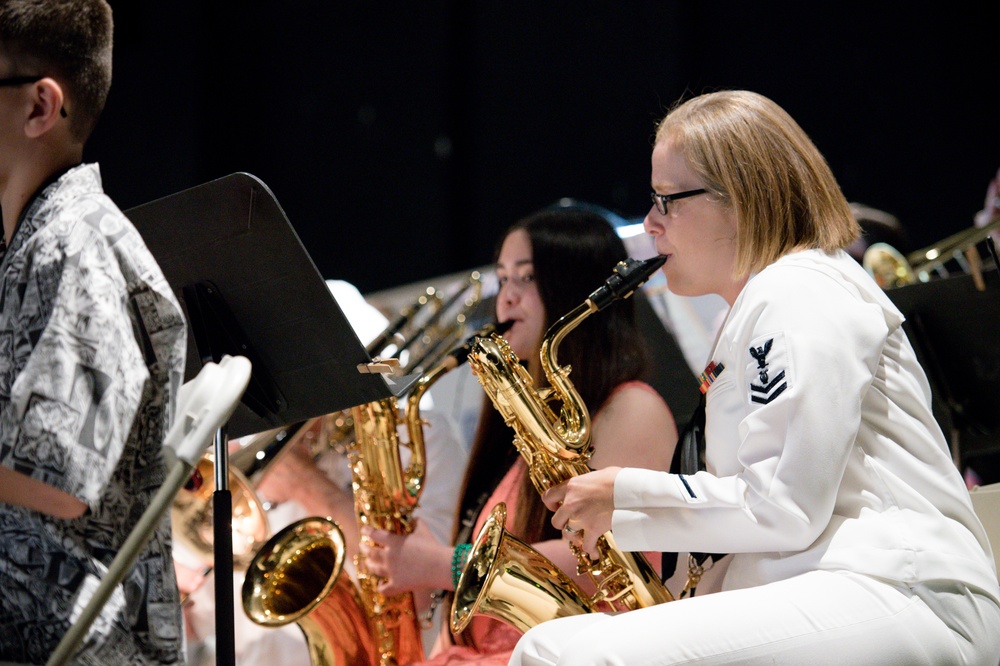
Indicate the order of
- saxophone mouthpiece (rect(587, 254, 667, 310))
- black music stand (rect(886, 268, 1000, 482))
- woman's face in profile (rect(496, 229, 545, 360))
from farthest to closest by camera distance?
woman's face in profile (rect(496, 229, 545, 360)) < black music stand (rect(886, 268, 1000, 482)) < saxophone mouthpiece (rect(587, 254, 667, 310))

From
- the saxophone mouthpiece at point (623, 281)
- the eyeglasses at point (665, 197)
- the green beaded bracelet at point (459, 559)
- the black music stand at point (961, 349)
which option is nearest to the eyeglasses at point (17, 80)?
the eyeglasses at point (665, 197)

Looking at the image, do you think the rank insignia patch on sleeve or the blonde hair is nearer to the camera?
the rank insignia patch on sleeve

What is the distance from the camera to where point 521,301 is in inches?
123

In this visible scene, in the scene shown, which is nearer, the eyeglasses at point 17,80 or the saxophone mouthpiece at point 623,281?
the eyeglasses at point 17,80

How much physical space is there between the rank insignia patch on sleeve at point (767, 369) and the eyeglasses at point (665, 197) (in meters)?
0.45

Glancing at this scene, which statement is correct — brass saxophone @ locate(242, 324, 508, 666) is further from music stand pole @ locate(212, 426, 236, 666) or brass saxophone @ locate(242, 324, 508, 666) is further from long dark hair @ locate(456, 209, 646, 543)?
music stand pole @ locate(212, 426, 236, 666)

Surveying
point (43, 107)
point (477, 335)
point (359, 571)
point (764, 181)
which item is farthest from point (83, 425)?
point (359, 571)

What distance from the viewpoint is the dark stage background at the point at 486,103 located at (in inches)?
206

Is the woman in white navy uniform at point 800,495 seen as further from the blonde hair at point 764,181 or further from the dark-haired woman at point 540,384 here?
the dark-haired woman at point 540,384

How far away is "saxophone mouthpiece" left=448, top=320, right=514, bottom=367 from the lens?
115 inches

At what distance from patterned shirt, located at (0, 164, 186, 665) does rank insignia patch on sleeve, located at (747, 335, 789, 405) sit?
3.35 feet

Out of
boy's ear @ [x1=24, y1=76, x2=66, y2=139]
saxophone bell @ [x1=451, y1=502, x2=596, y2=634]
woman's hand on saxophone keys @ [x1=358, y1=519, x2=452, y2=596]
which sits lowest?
woman's hand on saxophone keys @ [x1=358, y1=519, x2=452, y2=596]

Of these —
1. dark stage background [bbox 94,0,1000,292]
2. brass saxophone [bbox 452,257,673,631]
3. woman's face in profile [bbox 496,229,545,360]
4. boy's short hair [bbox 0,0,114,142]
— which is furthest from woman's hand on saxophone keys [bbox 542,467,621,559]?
dark stage background [bbox 94,0,1000,292]

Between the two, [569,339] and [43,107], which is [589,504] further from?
[43,107]
